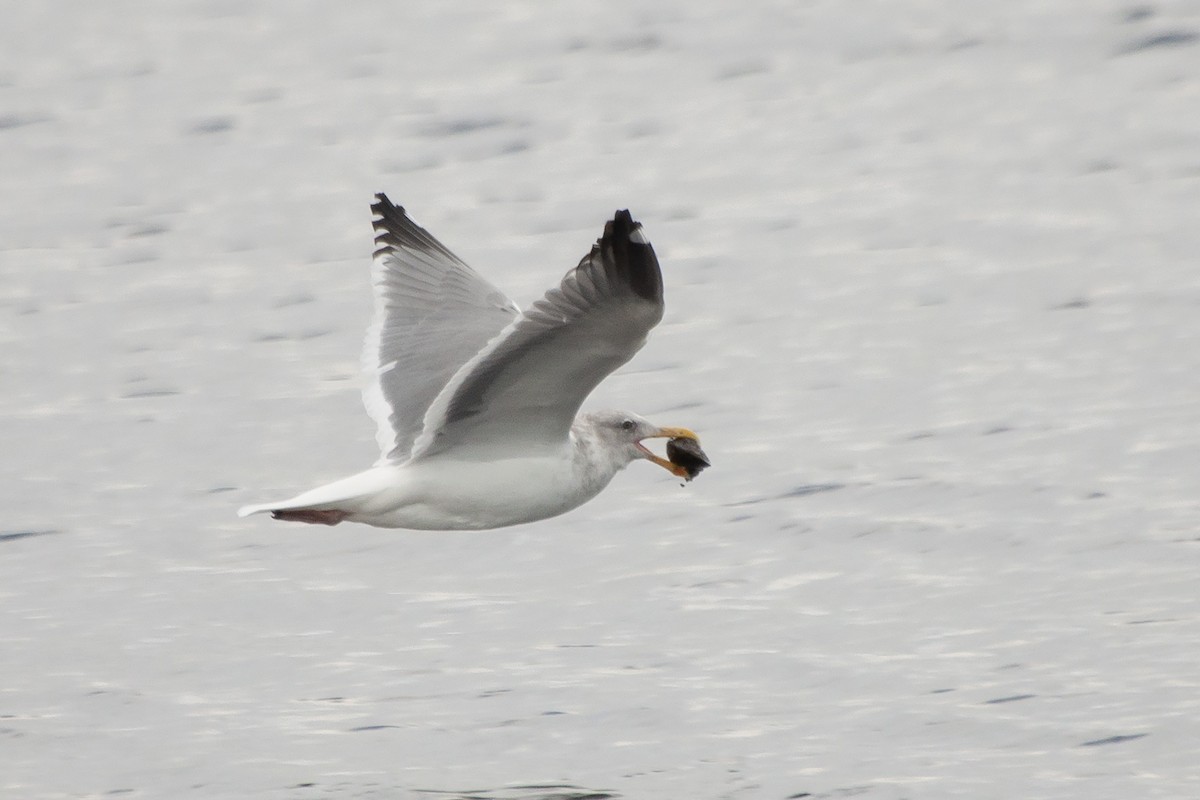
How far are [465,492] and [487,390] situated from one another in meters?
0.52

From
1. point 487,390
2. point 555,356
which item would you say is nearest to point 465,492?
point 487,390

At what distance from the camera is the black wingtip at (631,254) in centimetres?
845

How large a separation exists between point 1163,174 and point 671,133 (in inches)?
195

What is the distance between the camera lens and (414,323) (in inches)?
419

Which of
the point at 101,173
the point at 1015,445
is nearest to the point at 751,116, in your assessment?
the point at 101,173

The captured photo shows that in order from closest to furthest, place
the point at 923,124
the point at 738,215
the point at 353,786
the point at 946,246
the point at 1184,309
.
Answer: the point at 353,786
the point at 1184,309
the point at 946,246
the point at 738,215
the point at 923,124

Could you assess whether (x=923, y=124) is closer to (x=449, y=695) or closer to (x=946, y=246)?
(x=946, y=246)

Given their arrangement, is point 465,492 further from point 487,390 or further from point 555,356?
point 555,356

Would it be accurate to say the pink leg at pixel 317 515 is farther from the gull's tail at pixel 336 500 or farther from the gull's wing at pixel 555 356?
the gull's wing at pixel 555 356

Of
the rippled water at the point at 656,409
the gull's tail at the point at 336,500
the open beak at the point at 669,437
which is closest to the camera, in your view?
the gull's tail at the point at 336,500

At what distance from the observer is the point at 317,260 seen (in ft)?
61.6

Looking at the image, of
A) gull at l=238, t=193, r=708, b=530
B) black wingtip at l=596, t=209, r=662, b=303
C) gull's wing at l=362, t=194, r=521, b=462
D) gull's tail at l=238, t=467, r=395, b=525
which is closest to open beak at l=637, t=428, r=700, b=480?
gull at l=238, t=193, r=708, b=530

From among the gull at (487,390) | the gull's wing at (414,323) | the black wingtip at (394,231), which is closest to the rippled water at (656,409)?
the gull at (487,390)

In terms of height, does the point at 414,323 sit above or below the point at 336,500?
above
